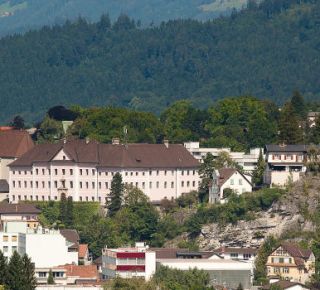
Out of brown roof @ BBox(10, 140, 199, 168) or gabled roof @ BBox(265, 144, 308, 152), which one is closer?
gabled roof @ BBox(265, 144, 308, 152)

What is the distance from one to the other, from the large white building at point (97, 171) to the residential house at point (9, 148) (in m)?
2.60

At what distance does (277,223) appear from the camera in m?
107

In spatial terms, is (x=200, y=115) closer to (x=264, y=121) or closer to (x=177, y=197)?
(x=264, y=121)

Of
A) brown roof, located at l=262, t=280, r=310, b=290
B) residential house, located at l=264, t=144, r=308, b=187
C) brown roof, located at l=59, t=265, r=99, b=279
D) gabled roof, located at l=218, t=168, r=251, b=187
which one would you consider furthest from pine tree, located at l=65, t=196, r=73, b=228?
brown roof, located at l=262, t=280, r=310, b=290

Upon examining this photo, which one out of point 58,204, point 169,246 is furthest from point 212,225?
point 58,204

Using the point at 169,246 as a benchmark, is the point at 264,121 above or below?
above

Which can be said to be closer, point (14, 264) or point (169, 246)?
point (14, 264)

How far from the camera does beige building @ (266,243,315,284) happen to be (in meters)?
101

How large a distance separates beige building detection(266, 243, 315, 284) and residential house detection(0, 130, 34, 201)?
71.9 feet

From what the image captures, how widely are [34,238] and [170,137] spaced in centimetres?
2478

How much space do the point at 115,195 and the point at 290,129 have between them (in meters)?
11.4

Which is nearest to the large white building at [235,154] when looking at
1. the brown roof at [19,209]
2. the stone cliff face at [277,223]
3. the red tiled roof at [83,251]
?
the stone cliff face at [277,223]

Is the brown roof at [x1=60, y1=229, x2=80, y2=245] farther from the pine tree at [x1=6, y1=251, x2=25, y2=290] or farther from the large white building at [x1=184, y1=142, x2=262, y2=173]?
the pine tree at [x1=6, y1=251, x2=25, y2=290]

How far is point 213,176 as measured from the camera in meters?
113
